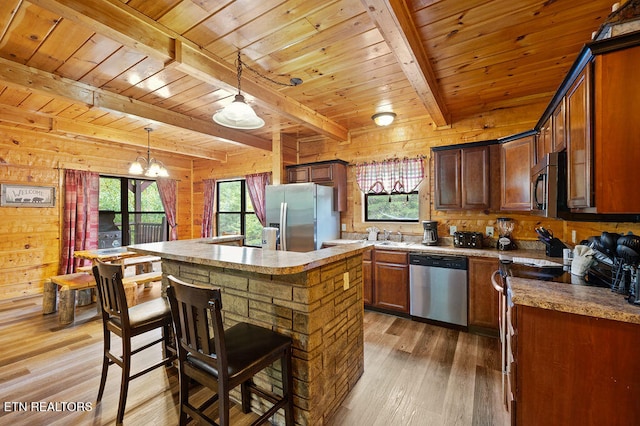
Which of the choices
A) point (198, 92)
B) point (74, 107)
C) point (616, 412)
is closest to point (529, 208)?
point (616, 412)

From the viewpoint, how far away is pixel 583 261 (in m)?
1.88

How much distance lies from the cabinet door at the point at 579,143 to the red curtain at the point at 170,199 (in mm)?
6517

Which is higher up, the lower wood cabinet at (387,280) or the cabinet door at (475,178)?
the cabinet door at (475,178)

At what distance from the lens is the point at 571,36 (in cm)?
207

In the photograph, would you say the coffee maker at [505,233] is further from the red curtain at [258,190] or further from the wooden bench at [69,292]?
the wooden bench at [69,292]

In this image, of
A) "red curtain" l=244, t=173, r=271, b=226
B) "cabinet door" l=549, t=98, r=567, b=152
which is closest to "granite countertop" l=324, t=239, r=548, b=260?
"cabinet door" l=549, t=98, r=567, b=152

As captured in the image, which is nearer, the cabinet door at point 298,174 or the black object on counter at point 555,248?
the black object on counter at point 555,248

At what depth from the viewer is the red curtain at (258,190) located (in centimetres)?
536

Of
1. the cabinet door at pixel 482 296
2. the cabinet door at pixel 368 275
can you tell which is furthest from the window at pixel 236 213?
the cabinet door at pixel 482 296

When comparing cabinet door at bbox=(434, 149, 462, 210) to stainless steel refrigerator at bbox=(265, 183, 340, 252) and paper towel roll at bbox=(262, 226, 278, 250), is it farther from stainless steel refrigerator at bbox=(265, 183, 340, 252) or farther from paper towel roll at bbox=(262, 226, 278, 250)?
paper towel roll at bbox=(262, 226, 278, 250)

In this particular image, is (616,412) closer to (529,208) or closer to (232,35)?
(529,208)

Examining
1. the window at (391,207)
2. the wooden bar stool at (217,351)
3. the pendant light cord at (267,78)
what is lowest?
the wooden bar stool at (217,351)

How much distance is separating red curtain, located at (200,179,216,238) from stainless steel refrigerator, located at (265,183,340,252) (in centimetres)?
242

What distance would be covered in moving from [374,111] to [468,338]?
2.96 meters
